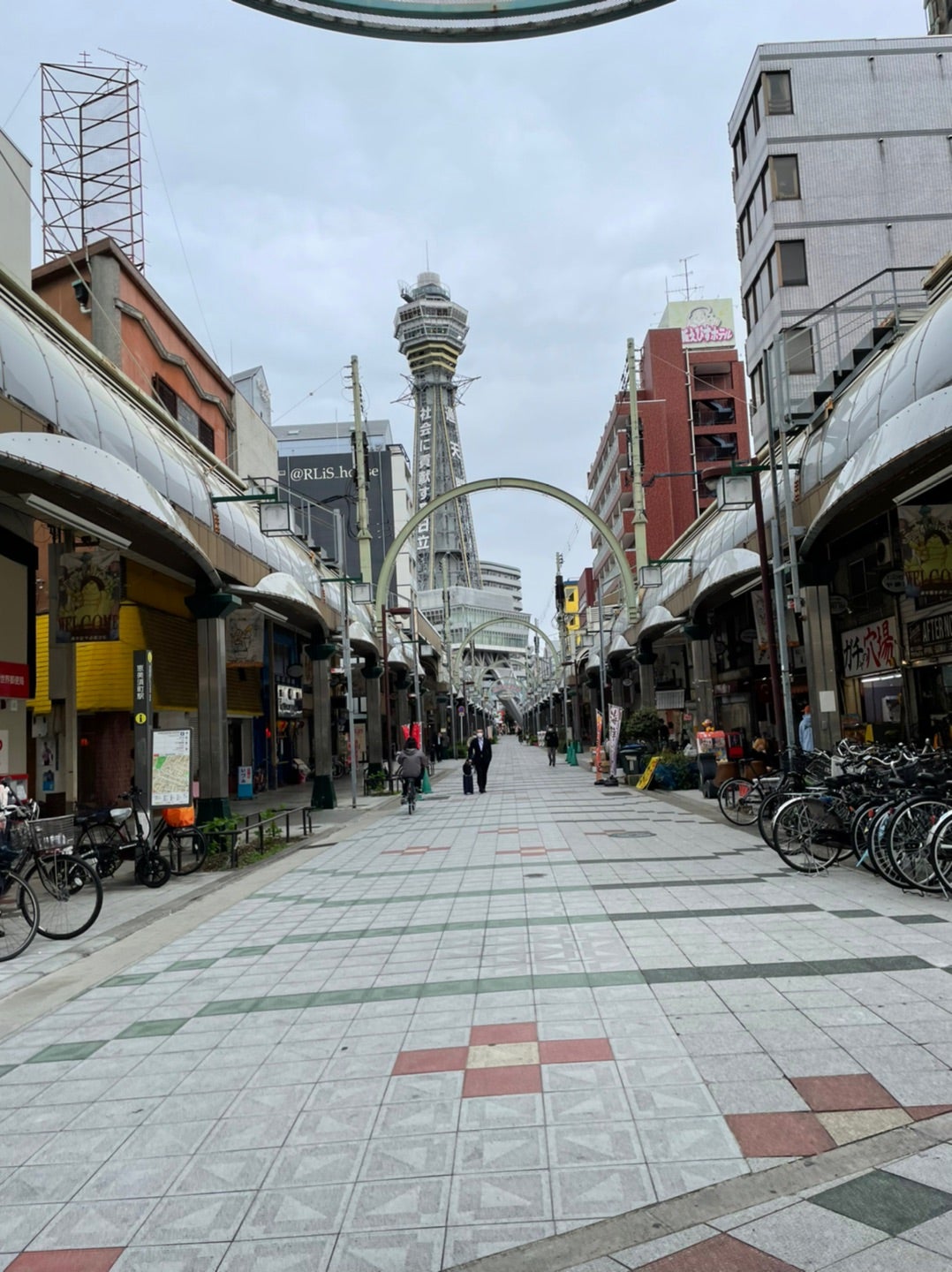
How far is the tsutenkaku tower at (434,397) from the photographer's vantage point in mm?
177500

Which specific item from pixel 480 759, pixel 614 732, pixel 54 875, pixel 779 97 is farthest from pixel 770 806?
pixel 779 97

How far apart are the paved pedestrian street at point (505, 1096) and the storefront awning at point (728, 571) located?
41.1 ft

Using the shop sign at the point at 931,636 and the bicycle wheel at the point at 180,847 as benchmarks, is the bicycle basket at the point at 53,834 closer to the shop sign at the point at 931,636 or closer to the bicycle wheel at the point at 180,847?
the bicycle wheel at the point at 180,847

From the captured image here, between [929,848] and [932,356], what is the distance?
20.6ft

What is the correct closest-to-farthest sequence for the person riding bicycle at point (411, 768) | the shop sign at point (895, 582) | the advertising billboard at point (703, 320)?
the shop sign at point (895, 582) < the person riding bicycle at point (411, 768) < the advertising billboard at point (703, 320)

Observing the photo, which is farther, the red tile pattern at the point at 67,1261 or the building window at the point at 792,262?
the building window at the point at 792,262

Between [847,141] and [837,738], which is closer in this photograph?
[837,738]

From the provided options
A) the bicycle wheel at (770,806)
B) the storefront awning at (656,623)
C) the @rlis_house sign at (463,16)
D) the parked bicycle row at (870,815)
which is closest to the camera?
the @rlis_house sign at (463,16)

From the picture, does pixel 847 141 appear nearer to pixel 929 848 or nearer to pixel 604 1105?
pixel 929 848

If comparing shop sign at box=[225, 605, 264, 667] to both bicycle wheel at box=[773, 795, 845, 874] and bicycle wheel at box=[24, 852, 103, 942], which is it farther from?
bicycle wheel at box=[773, 795, 845, 874]

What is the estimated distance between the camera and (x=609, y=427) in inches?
3044

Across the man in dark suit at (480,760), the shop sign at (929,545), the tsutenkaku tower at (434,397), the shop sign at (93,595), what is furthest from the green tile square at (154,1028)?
the tsutenkaku tower at (434,397)

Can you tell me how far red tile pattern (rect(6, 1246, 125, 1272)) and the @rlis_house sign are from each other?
525 centimetres

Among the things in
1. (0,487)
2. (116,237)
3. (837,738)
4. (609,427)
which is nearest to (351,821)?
(837,738)
